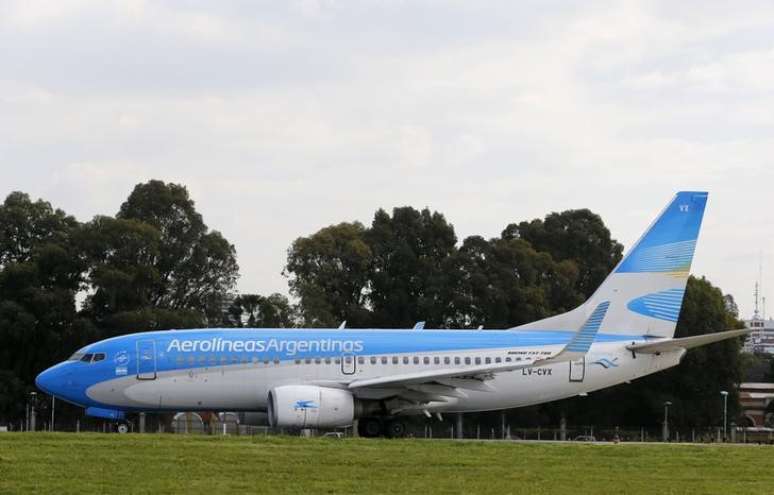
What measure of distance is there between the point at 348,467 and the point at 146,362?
53.6 feet

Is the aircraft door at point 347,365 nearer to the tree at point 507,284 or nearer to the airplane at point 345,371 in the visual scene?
the airplane at point 345,371

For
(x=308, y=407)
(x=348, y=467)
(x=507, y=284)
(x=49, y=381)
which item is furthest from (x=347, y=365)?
(x=507, y=284)

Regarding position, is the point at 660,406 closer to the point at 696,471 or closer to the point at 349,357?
the point at 349,357

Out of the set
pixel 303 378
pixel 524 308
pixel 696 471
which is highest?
pixel 524 308

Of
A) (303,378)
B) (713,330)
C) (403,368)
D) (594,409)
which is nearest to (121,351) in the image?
(303,378)

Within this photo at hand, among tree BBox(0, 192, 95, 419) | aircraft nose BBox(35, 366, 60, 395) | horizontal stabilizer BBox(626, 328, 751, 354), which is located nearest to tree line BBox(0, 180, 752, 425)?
tree BBox(0, 192, 95, 419)

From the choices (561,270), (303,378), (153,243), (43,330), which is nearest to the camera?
(303,378)

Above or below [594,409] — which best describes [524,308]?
above

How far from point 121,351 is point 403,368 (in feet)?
27.3

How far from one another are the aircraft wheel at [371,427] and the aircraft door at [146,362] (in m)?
6.28

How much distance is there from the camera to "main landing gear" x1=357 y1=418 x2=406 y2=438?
4025 centimetres

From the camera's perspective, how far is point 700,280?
74.8 m

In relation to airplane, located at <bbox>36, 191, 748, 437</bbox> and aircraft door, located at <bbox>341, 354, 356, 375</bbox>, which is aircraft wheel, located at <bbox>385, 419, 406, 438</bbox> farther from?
aircraft door, located at <bbox>341, 354, 356, 375</bbox>

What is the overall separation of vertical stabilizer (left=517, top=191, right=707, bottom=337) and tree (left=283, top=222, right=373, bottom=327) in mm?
32333
